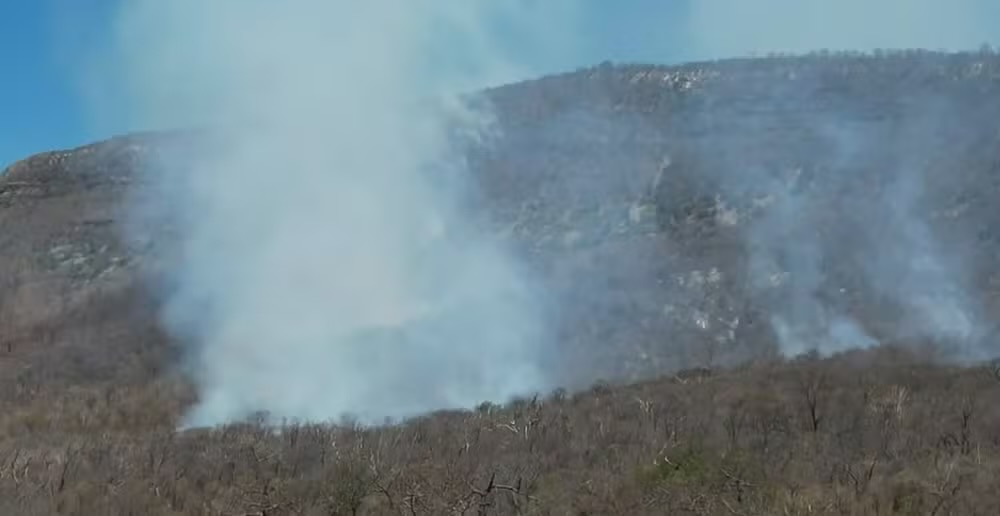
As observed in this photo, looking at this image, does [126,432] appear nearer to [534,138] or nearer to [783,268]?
[783,268]

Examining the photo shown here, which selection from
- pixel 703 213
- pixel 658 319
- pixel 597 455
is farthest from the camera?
pixel 703 213

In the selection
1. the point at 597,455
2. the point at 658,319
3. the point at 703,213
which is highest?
the point at 703,213

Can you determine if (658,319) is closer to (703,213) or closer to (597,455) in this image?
(703,213)

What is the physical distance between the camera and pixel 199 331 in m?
28.3

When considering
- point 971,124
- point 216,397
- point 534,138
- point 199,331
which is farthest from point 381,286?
point 971,124

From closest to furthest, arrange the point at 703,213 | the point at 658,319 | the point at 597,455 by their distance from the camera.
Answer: the point at 597,455, the point at 658,319, the point at 703,213

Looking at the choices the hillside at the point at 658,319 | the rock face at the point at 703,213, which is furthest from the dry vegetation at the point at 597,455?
the rock face at the point at 703,213

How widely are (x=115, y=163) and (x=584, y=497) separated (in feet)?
131

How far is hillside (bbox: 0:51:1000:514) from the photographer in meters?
11.0

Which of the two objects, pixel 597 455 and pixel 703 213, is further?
pixel 703 213

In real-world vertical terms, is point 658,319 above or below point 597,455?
above

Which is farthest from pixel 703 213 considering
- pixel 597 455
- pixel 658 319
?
pixel 597 455

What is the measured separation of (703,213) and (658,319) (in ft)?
23.6

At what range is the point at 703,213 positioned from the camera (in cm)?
3419
